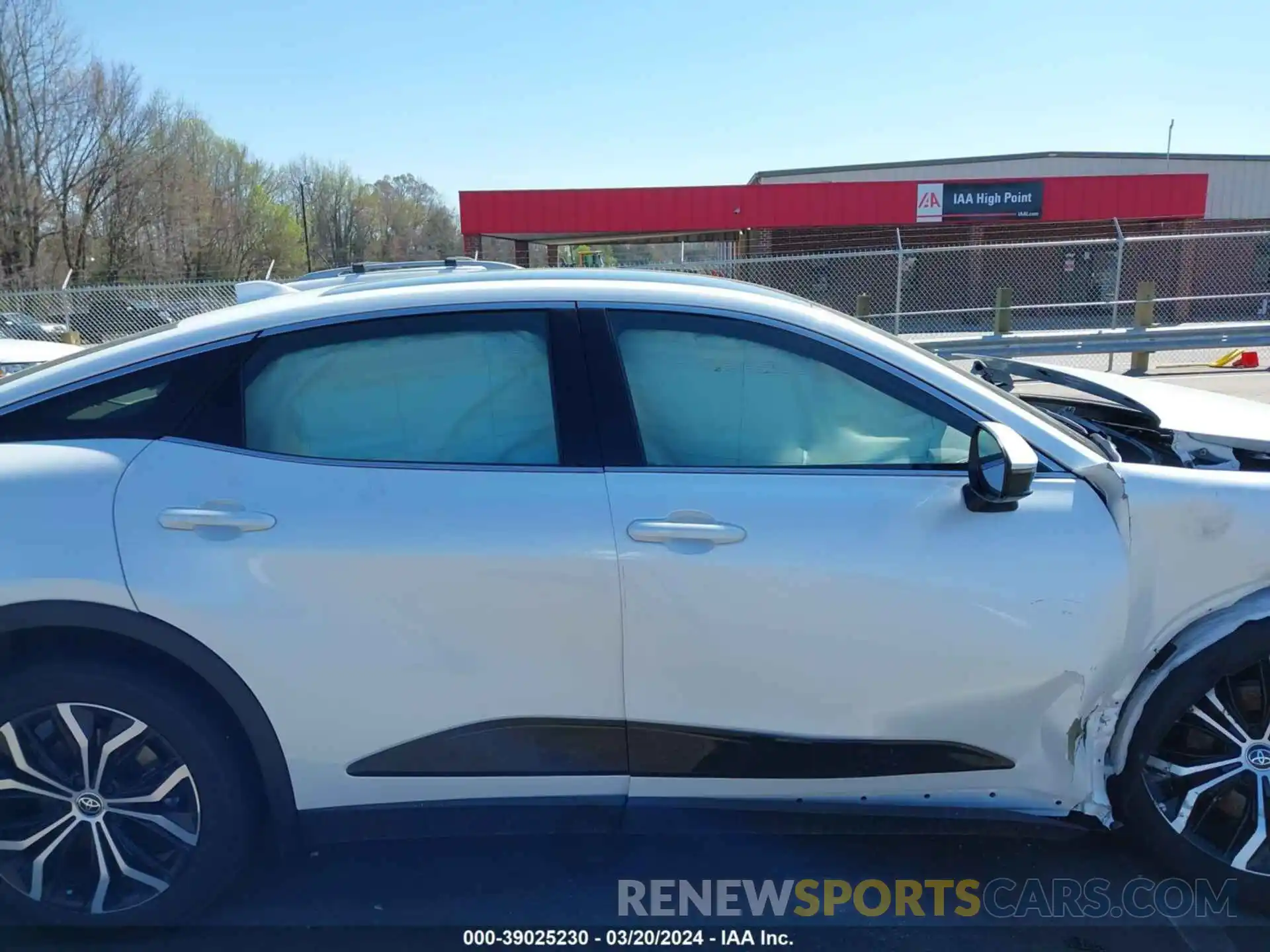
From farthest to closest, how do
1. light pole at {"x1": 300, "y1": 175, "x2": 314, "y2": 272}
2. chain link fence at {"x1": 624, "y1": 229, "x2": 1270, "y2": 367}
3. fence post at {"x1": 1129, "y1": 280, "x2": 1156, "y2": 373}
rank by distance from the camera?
light pole at {"x1": 300, "y1": 175, "x2": 314, "y2": 272} < chain link fence at {"x1": 624, "y1": 229, "x2": 1270, "y2": 367} < fence post at {"x1": 1129, "y1": 280, "x2": 1156, "y2": 373}

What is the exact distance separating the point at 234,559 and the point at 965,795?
203cm

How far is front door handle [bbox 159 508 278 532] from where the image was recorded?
215cm

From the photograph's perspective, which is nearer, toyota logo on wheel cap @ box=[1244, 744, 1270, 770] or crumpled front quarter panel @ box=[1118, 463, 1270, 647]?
crumpled front quarter panel @ box=[1118, 463, 1270, 647]

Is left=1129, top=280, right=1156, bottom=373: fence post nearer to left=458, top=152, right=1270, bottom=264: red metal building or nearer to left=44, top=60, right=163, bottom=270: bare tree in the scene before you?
left=458, top=152, right=1270, bottom=264: red metal building

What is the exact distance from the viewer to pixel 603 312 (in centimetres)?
238

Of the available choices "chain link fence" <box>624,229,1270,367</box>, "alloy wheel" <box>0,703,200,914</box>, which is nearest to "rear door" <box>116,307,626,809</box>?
"alloy wheel" <box>0,703,200,914</box>

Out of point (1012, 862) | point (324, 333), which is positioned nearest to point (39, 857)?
point (324, 333)

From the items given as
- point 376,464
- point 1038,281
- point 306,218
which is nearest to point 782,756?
point 376,464

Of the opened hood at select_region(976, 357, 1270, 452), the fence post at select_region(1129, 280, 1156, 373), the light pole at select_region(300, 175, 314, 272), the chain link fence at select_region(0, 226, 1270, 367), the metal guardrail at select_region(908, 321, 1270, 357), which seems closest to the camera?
the opened hood at select_region(976, 357, 1270, 452)

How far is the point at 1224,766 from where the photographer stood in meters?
2.38

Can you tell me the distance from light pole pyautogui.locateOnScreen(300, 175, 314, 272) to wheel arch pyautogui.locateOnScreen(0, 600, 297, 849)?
36.4 meters

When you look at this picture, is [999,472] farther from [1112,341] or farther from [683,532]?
[1112,341]

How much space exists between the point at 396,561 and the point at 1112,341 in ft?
39.7

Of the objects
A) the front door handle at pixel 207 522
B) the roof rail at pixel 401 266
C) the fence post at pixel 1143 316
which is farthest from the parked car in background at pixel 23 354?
the fence post at pixel 1143 316
